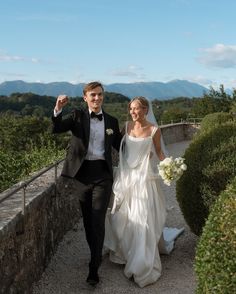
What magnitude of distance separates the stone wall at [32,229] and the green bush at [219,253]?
1478 millimetres

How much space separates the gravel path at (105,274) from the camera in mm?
4688

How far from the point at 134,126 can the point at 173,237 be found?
1647 mm

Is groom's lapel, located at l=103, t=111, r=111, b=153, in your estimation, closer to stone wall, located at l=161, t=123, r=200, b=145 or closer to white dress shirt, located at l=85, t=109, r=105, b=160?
white dress shirt, located at l=85, t=109, r=105, b=160

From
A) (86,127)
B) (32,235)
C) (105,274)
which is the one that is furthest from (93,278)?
(86,127)

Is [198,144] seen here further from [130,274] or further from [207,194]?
[130,274]

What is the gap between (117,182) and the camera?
5.24 m

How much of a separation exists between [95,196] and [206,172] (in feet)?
3.91

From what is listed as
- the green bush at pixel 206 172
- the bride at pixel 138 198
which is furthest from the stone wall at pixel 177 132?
the bride at pixel 138 198

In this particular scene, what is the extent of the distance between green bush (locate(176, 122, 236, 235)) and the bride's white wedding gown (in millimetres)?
318

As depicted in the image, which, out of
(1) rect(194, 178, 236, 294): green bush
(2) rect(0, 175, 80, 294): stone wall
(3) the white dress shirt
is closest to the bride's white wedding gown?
(3) the white dress shirt

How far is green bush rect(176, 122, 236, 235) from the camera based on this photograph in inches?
198

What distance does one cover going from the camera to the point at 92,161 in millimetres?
4930

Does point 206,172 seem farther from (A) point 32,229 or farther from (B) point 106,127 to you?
(A) point 32,229

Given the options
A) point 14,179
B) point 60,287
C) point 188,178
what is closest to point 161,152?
point 188,178
